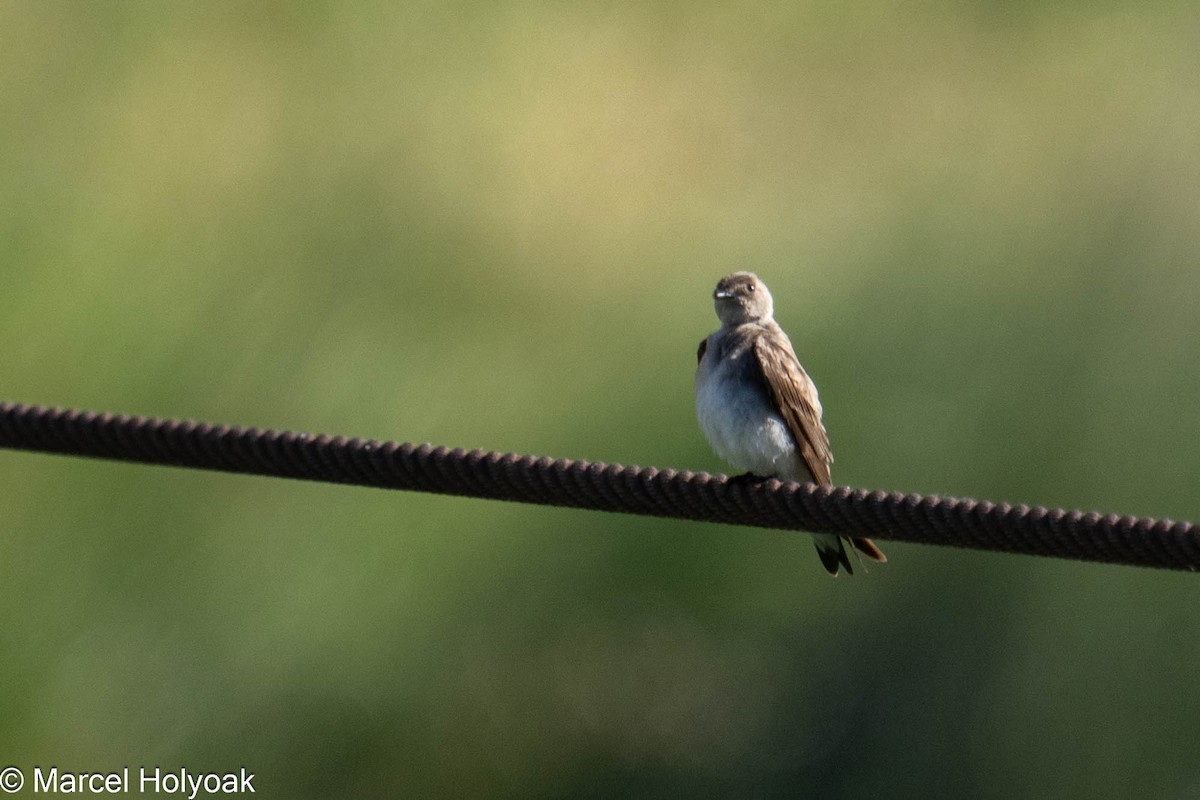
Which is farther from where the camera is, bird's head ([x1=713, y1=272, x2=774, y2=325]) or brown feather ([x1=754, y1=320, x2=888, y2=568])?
bird's head ([x1=713, y1=272, x2=774, y2=325])

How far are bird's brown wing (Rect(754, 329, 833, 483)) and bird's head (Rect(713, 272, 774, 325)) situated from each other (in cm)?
39

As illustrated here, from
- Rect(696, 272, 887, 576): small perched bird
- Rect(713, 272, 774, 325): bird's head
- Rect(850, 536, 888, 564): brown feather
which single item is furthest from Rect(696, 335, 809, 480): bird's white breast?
Rect(850, 536, 888, 564): brown feather

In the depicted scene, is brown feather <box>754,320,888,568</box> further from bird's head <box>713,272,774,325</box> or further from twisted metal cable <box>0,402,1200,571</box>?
twisted metal cable <box>0,402,1200,571</box>

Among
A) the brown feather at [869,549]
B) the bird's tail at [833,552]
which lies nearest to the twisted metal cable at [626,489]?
the brown feather at [869,549]

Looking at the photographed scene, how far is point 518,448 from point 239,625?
Answer: 6.09 feet

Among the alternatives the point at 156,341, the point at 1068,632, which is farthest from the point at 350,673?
the point at 1068,632

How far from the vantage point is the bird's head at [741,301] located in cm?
561

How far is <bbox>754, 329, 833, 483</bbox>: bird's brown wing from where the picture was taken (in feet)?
16.5

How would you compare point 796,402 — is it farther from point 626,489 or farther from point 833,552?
point 626,489

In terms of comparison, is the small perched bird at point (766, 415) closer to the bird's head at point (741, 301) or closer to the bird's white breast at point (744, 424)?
the bird's white breast at point (744, 424)

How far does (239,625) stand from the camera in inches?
313

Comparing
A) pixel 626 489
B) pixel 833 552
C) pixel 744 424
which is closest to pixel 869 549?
pixel 833 552

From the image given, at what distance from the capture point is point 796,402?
5074 mm

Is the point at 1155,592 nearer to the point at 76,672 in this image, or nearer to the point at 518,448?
the point at 518,448
